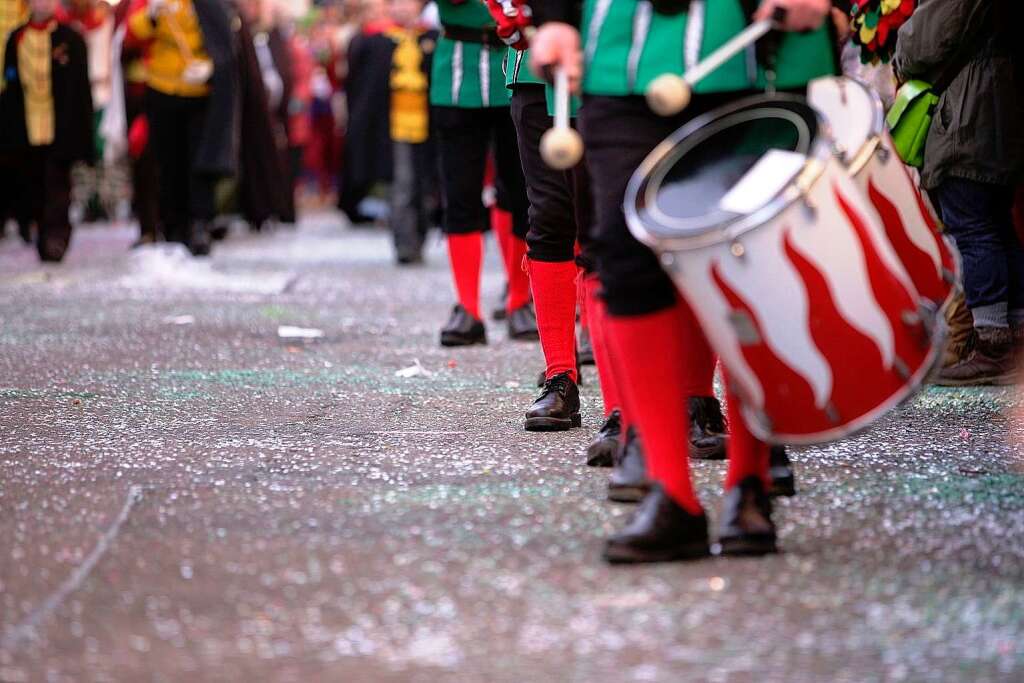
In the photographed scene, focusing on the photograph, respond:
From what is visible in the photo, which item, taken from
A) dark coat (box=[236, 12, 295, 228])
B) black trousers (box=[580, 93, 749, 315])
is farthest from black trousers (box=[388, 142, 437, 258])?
black trousers (box=[580, 93, 749, 315])

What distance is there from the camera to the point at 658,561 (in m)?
3.30

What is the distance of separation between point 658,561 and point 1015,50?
10.6 ft

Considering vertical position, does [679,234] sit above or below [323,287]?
above

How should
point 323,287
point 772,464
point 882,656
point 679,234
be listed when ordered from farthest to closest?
point 323,287 < point 772,464 < point 679,234 < point 882,656

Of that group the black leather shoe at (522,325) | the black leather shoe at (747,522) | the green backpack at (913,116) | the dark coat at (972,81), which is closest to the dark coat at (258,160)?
the black leather shoe at (522,325)

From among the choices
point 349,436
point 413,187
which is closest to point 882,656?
point 349,436

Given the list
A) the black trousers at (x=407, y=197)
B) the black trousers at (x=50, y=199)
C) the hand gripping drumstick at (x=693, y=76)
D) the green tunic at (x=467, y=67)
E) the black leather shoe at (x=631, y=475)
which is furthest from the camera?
the black trousers at (x=407, y=197)

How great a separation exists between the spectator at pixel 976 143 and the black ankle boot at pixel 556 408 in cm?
159

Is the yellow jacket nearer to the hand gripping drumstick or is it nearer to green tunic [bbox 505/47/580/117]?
green tunic [bbox 505/47/580/117]

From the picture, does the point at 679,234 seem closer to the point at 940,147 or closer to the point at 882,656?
the point at 882,656

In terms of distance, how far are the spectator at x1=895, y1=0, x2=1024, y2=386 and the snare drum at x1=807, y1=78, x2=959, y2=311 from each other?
2399 millimetres

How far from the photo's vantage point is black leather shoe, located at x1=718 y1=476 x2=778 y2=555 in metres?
3.35

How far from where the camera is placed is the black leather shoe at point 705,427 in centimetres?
443

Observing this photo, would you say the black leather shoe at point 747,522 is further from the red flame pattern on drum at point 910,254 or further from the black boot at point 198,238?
the black boot at point 198,238
